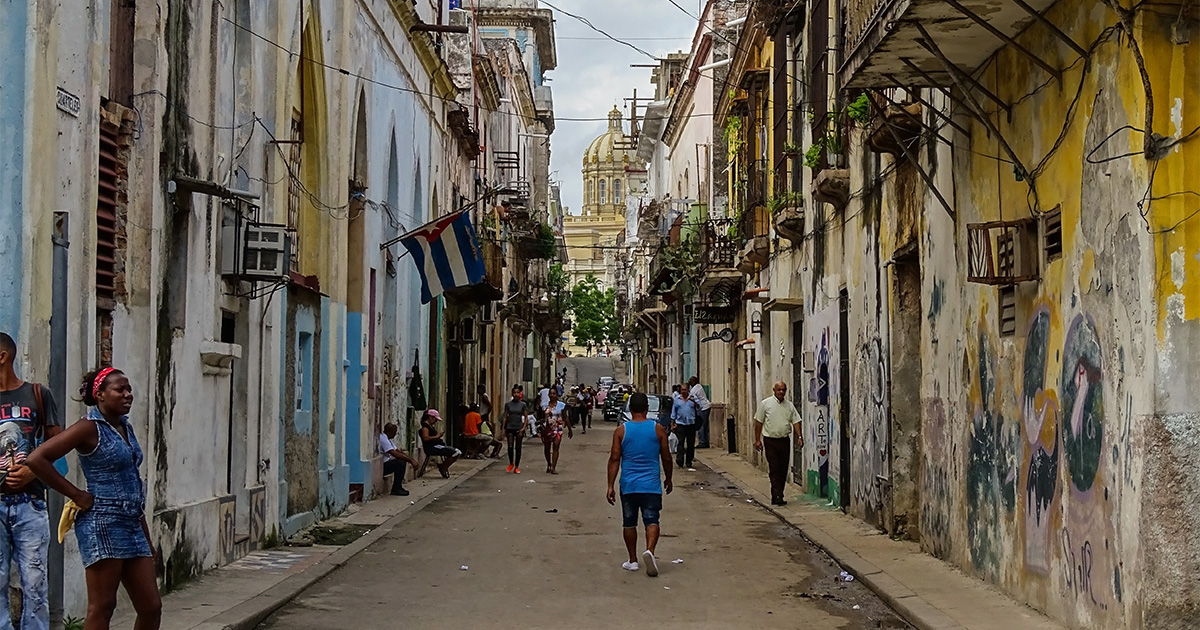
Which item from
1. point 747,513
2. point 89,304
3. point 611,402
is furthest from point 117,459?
point 611,402

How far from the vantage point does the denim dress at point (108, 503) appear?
25.0ft

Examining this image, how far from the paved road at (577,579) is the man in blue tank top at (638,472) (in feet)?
1.38

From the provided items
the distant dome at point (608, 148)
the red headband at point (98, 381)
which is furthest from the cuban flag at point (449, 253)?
the distant dome at point (608, 148)

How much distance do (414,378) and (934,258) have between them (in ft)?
48.0

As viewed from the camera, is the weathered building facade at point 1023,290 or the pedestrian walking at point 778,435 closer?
the weathered building facade at point 1023,290

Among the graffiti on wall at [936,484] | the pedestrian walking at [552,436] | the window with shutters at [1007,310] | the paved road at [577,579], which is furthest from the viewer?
the pedestrian walking at [552,436]

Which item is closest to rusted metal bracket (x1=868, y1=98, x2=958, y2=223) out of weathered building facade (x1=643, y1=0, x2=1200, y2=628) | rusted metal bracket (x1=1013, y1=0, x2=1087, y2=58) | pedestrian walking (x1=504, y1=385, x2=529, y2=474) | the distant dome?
weathered building facade (x1=643, y1=0, x2=1200, y2=628)

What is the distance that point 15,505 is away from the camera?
7887mm

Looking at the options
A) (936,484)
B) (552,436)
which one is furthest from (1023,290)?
(552,436)

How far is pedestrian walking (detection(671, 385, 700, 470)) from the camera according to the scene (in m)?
30.4

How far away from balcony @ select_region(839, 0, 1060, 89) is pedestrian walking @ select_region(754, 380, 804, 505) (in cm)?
825

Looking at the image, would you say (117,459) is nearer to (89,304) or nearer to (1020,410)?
(89,304)

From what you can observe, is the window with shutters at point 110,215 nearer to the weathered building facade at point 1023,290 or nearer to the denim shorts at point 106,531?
the denim shorts at point 106,531

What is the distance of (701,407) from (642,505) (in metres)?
21.6
